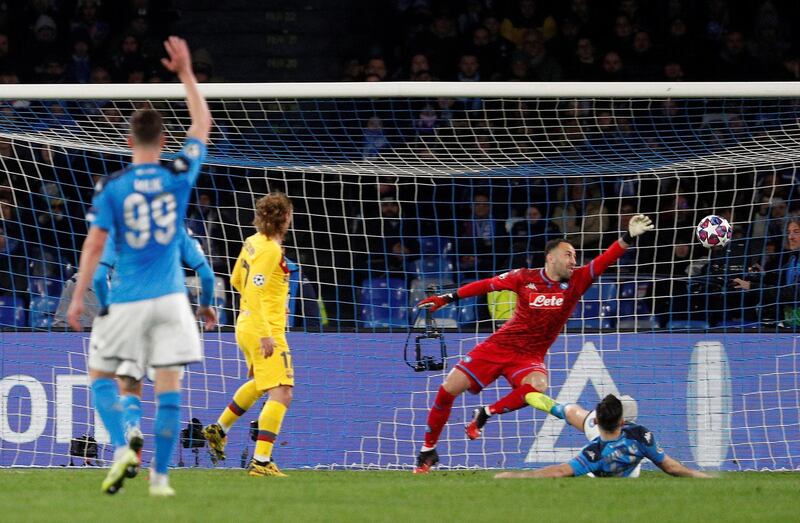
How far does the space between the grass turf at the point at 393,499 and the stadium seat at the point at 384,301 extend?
2919mm

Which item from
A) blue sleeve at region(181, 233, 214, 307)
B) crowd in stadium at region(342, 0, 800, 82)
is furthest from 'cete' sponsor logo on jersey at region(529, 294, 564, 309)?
crowd in stadium at region(342, 0, 800, 82)

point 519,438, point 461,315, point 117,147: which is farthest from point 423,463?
point 117,147

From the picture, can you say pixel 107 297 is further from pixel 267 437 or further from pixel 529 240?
pixel 529 240

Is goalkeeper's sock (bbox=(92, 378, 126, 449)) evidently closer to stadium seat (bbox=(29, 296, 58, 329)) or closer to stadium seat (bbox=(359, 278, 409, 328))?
stadium seat (bbox=(29, 296, 58, 329))

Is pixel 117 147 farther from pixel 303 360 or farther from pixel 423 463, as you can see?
pixel 423 463

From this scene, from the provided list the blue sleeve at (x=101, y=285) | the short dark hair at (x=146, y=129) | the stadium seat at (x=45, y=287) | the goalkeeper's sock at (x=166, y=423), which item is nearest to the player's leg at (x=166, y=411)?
the goalkeeper's sock at (x=166, y=423)

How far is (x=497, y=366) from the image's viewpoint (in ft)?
34.2

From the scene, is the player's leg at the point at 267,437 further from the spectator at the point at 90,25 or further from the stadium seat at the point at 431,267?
the spectator at the point at 90,25

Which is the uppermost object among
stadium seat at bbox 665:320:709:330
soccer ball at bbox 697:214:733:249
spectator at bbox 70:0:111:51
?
spectator at bbox 70:0:111:51

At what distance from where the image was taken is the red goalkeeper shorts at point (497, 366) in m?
10.4

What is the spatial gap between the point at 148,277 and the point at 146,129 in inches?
29.0

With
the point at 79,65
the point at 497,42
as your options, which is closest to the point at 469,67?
the point at 497,42

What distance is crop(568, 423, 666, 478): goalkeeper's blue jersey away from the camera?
9.52 meters

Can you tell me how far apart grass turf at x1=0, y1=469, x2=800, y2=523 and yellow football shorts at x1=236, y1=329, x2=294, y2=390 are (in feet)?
2.28
